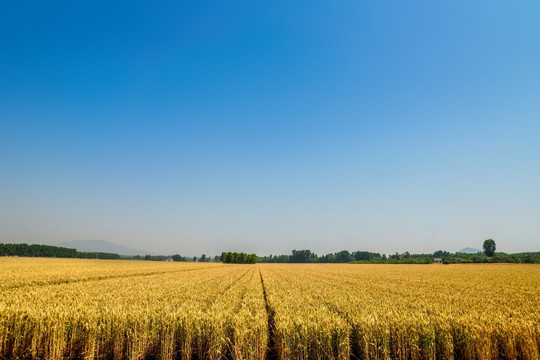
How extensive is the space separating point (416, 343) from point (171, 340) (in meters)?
6.86

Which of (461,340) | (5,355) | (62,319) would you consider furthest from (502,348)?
(5,355)

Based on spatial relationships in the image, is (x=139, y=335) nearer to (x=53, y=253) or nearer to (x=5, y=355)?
(x=5, y=355)

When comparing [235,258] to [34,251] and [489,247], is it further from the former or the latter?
[489,247]

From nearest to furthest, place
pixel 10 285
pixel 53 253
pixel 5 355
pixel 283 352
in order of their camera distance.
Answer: pixel 283 352
pixel 5 355
pixel 10 285
pixel 53 253

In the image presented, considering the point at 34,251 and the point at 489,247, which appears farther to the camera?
the point at 489,247

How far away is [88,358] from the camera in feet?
24.6

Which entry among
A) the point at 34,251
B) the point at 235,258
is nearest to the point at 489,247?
the point at 235,258

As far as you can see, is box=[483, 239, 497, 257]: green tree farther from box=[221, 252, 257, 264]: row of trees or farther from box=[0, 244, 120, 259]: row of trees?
box=[0, 244, 120, 259]: row of trees

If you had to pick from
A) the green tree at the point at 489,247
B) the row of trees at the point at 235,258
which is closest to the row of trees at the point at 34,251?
the row of trees at the point at 235,258

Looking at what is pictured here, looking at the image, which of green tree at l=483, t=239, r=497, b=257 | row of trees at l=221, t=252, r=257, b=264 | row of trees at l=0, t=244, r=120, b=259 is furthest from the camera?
green tree at l=483, t=239, r=497, b=257

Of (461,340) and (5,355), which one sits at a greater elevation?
(461,340)

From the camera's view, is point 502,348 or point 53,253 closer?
point 502,348

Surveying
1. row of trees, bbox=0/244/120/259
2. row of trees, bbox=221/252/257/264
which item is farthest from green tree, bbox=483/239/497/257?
row of trees, bbox=0/244/120/259

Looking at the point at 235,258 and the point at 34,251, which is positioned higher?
the point at 34,251
